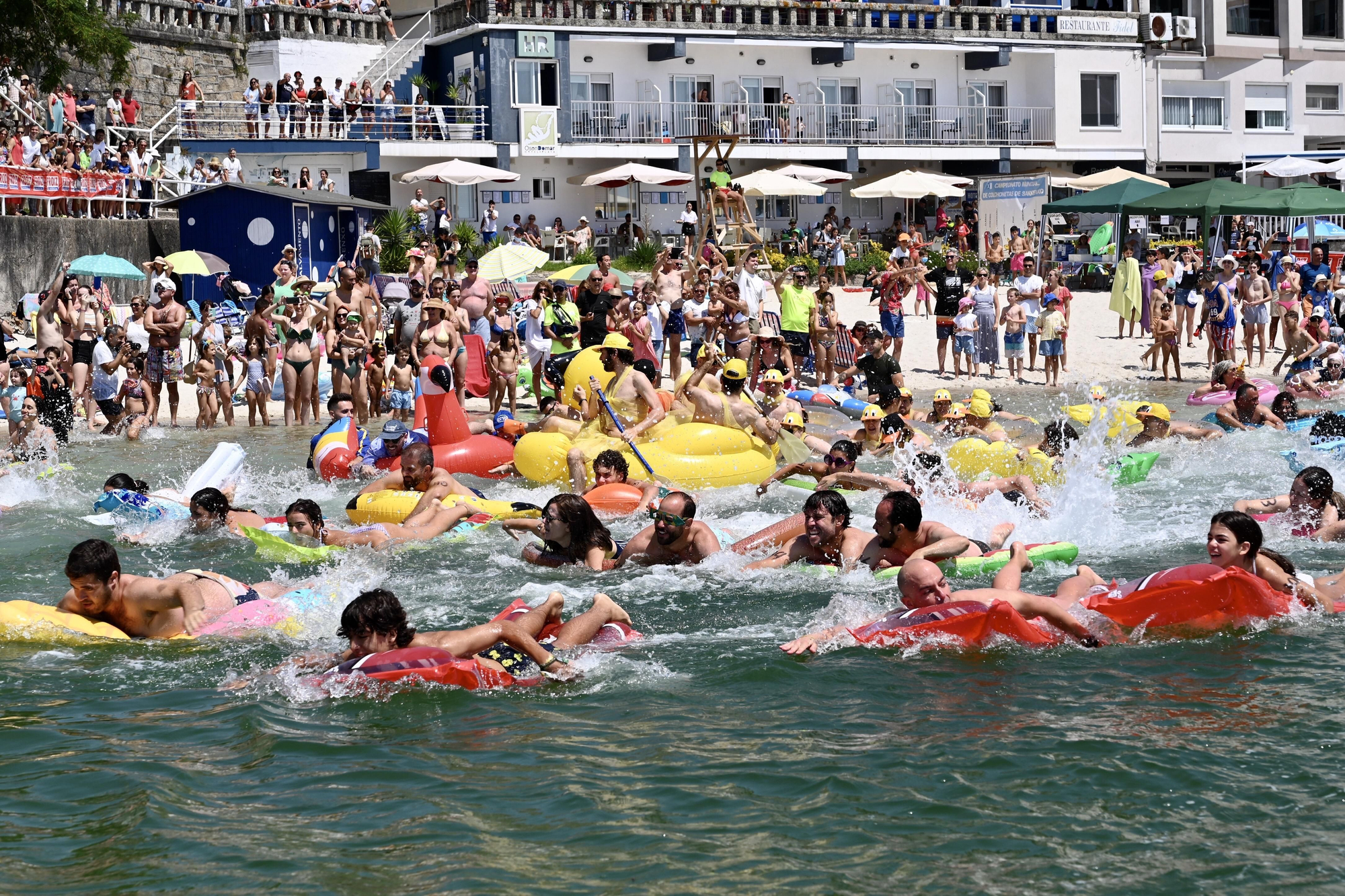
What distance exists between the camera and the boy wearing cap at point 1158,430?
1215 cm

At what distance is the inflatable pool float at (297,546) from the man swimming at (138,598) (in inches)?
60.5

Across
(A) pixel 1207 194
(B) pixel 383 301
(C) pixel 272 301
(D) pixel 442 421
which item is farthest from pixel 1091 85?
(D) pixel 442 421

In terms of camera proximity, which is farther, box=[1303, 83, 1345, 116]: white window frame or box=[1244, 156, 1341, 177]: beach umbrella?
box=[1303, 83, 1345, 116]: white window frame

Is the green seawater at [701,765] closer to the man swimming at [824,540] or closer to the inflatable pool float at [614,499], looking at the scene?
the man swimming at [824,540]

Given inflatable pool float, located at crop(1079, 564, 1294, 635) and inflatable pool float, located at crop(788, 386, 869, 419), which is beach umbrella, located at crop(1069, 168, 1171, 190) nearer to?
inflatable pool float, located at crop(788, 386, 869, 419)

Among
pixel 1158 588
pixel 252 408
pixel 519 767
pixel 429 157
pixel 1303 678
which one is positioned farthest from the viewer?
pixel 429 157

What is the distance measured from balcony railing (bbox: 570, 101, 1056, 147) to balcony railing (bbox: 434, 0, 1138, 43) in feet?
6.01

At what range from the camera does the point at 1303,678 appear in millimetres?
6770

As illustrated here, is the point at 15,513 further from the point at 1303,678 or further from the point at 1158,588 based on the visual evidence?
the point at 1303,678

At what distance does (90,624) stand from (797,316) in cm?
1134

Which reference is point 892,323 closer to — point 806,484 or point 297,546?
point 806,484

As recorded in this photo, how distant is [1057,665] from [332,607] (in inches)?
155

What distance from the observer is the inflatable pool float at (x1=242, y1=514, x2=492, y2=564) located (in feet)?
30.3

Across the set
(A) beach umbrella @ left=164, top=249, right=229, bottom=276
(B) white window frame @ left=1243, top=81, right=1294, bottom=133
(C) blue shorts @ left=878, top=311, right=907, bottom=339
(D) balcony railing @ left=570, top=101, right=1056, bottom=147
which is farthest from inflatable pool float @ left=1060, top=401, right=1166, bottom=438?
(B) white window frame @ left=1243, top=81, right=1294, bottom=133
